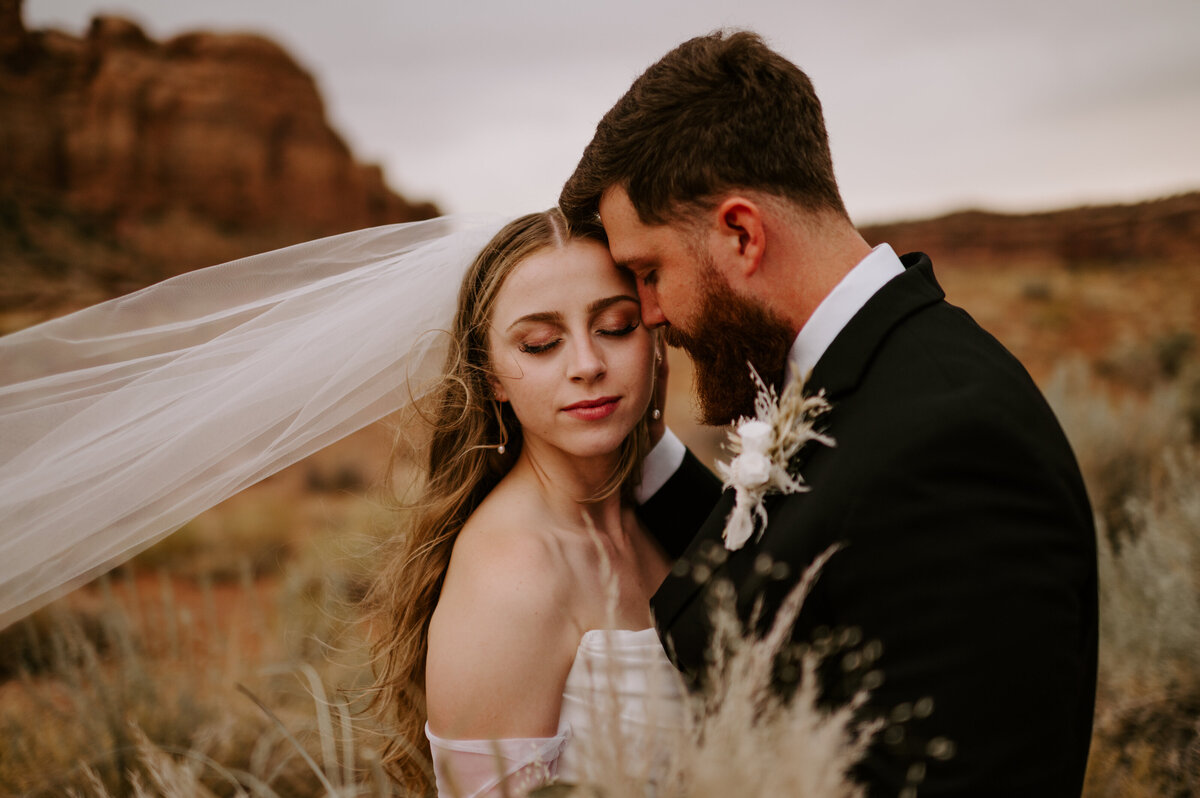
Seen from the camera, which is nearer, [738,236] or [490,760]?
[490,760]

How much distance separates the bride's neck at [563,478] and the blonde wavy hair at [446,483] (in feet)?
0.22

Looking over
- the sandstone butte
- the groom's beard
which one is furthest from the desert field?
the sandstone butte

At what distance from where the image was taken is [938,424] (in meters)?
1.88

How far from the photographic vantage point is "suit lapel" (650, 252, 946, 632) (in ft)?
7.02

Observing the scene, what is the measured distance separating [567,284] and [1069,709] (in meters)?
1.84

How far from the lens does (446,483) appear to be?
3078 mm

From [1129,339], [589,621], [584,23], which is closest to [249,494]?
[584,23]

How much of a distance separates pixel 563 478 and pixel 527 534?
1.20 feet

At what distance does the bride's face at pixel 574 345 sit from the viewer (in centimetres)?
264

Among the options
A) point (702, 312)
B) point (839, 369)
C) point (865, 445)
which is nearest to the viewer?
point (865, 445)

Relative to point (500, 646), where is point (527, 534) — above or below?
above

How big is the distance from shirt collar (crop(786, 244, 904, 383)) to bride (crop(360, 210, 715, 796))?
23.1 inches

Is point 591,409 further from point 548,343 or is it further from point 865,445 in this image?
point 865,445

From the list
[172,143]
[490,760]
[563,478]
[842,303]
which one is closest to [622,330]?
[563,478]
